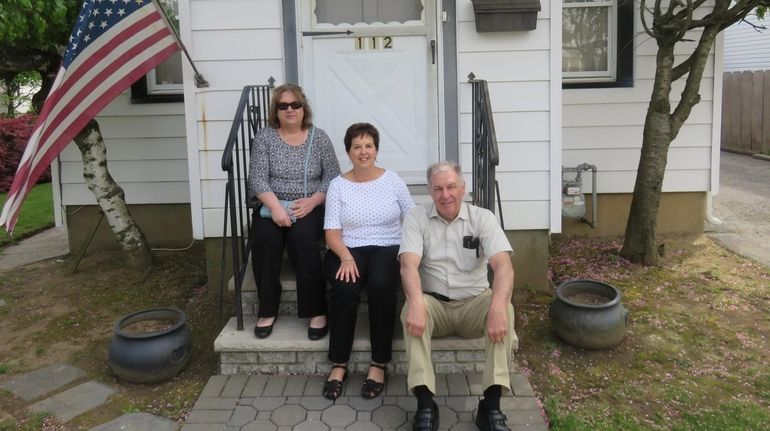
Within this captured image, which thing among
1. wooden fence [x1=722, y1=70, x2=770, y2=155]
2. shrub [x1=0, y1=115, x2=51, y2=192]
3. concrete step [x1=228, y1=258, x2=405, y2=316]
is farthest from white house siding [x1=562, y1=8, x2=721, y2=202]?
shrub [x1=0, y1=115, x2=51, y2=192]

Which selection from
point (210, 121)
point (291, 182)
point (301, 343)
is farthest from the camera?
point (210, 121)

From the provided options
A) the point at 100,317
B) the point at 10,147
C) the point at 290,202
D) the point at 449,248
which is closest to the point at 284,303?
the point at 290,202

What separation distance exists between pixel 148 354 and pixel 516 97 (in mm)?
2618

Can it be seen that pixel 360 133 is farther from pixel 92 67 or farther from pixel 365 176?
pixel 92 67

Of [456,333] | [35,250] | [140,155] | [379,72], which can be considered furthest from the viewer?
[35,250]

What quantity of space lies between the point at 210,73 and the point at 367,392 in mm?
2306

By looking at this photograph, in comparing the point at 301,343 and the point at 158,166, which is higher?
the point at 158,166

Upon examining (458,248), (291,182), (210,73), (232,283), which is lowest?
(232,283)

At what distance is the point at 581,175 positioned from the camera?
5.71 metres

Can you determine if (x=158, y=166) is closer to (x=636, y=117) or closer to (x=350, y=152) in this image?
(x=350, y=152)

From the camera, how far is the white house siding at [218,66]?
13.7 feet

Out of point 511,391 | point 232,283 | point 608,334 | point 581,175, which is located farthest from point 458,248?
point 581,175

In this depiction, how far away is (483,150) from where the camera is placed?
377 cm

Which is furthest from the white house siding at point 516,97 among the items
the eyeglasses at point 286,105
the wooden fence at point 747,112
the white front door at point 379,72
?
the wooden fence at point 747,112
